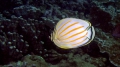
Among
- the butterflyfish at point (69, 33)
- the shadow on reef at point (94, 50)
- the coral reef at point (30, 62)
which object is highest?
the butterflyfish at point (69, 33)

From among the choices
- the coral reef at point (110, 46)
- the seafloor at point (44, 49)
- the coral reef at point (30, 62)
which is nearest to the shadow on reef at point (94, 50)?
the seafloor at point (44, 49)

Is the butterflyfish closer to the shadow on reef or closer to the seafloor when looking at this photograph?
the seafloor

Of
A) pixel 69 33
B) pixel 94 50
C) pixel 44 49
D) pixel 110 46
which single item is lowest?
pixel 94 50

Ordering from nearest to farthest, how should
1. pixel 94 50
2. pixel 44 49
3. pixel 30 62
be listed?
pixel 30 62 < pixel 44 49 < pixel 94 50

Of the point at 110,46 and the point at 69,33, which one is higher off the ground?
the point at 69,33

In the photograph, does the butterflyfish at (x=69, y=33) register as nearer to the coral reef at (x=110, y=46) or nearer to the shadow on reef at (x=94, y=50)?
the coral reef at (x=110, y=46)

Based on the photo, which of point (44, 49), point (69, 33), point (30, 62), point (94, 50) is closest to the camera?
point (69, 33)

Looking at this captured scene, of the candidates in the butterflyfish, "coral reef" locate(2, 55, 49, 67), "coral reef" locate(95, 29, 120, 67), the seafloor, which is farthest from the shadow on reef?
the butterflyfish

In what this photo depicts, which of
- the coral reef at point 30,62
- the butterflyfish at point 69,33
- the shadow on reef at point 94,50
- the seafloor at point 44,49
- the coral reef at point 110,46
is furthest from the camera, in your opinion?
the shadow on reef at point 94,50

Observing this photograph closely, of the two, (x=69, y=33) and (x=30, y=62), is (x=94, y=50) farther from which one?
(x=69, y=33)

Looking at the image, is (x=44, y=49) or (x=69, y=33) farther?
(x=44, y=49)

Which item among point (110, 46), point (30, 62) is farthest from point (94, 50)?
point (30, 62)

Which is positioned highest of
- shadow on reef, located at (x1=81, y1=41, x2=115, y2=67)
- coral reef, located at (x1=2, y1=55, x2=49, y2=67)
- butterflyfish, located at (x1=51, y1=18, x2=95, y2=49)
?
butterflyfish, located at (x1=51, y1=18, x2=95, y2=49)
